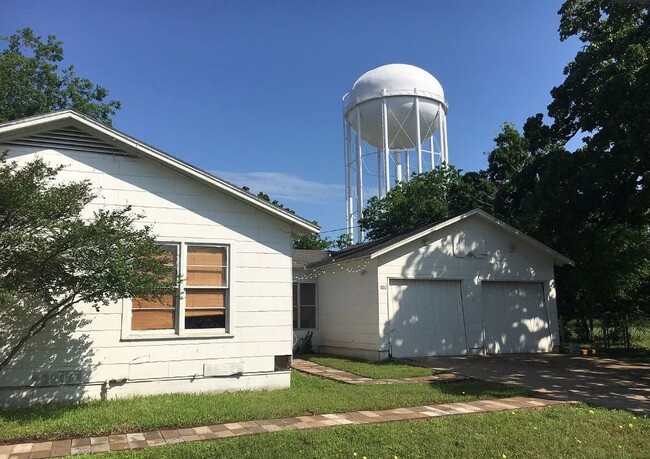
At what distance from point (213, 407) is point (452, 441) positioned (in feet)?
11.5

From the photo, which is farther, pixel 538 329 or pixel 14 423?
pixel 538 329

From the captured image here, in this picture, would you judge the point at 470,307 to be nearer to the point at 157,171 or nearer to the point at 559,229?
the point at 559,229

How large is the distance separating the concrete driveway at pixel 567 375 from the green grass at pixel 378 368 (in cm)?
73

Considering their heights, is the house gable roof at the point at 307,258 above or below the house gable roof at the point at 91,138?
below

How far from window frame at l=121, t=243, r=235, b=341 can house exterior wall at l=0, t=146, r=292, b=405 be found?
1.6 inches

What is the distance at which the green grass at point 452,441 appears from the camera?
5586 millimetres

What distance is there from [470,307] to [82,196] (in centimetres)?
1152

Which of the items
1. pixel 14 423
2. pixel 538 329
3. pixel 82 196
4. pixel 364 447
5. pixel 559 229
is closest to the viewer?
pixel 364 447

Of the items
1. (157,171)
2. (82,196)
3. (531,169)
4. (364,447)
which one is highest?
(531,169)

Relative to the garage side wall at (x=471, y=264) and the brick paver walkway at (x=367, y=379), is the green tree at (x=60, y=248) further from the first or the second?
the garage side wall at (x=471, y=264)

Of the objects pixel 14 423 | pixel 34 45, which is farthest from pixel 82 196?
pixel 34 45

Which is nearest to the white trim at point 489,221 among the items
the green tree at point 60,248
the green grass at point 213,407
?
the green grass at point 213,407

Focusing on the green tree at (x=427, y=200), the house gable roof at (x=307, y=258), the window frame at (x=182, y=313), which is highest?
the green tree at (x=427, y=200)

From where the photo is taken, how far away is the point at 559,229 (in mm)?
17969
